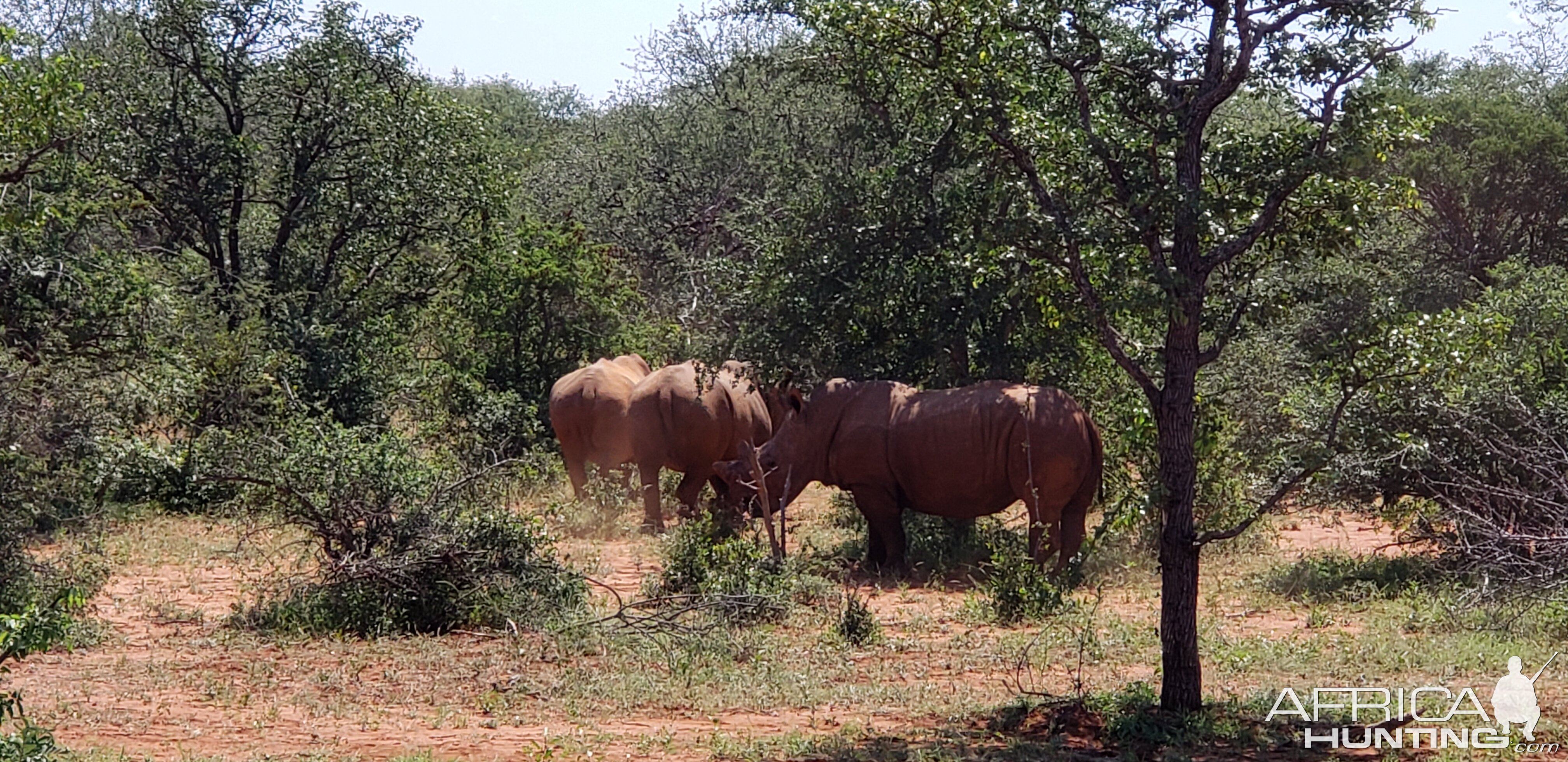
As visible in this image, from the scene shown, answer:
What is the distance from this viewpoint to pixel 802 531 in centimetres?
1585

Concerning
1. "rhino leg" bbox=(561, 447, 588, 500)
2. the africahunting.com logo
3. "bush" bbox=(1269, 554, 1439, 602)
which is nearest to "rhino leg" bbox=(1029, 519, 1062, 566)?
"bush" bbox=(1269, 554, 1439, 602)

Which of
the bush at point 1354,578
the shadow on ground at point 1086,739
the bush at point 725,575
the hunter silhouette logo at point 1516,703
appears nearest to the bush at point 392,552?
the bush at point 725,575

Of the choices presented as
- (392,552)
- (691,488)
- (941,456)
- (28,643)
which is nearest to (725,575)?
(392,552)

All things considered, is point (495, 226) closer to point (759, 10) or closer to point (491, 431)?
point (491, 431)

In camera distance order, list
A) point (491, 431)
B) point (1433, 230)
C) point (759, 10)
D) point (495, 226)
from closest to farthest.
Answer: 1. point (759, 10)
2. point (491, 431)
3. point (495, 226)
4. point (1433, 230)

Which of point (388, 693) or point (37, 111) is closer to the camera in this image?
point (388, 693)

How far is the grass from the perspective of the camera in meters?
7.76

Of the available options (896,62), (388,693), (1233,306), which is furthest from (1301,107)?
(388,693)

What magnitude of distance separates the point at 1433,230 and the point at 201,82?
17602mm

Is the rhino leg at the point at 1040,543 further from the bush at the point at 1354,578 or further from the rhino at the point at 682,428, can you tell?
the rhino at the point at 682,428

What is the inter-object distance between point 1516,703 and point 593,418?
990 cm

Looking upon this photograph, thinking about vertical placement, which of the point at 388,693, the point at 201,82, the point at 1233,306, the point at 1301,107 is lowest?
the point at 388,693

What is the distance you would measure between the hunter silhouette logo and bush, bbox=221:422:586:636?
567 centimetres

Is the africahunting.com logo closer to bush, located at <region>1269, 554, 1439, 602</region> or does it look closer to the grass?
the grass
